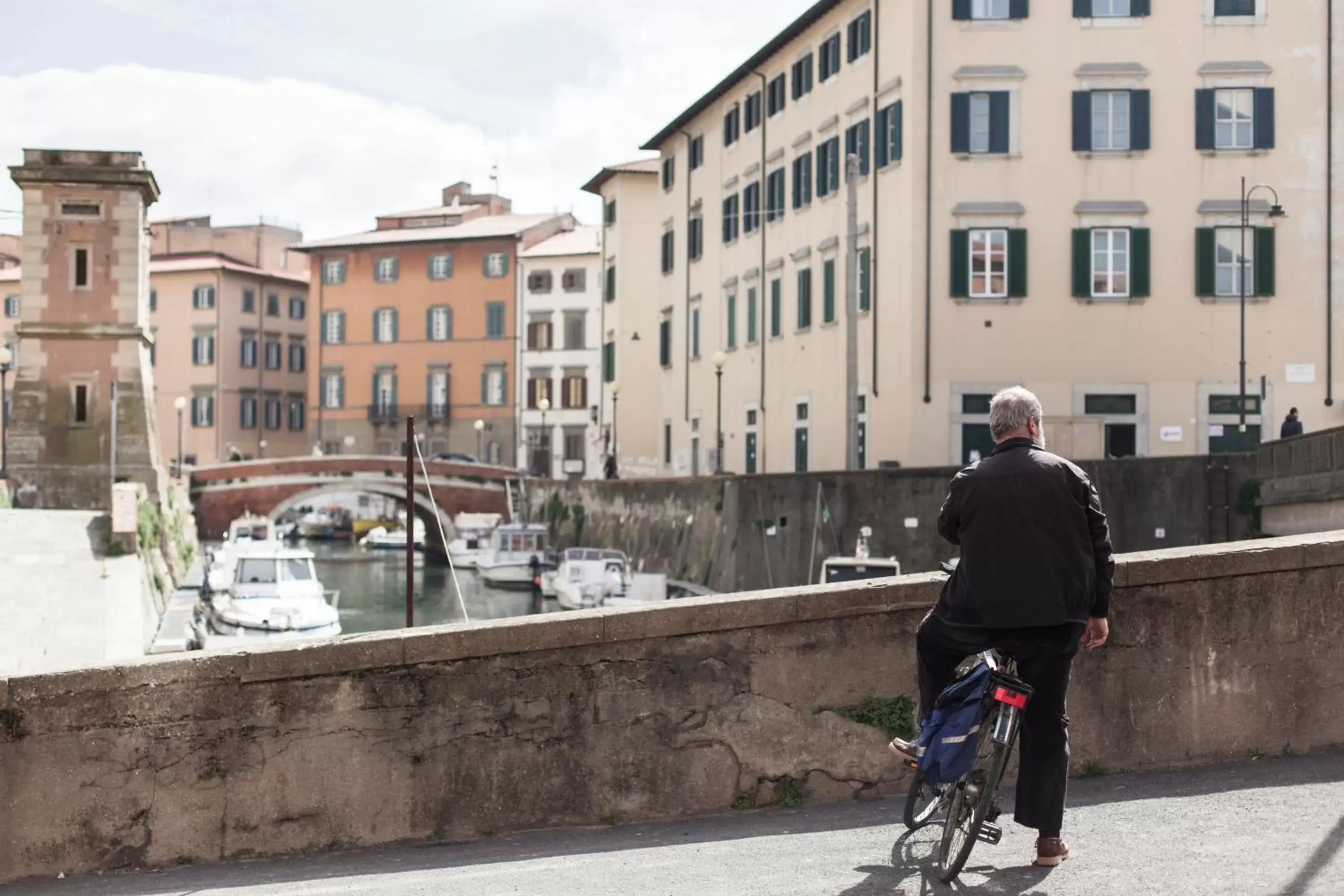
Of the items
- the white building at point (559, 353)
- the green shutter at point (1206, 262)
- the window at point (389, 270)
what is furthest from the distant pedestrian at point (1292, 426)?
the window at point (389, 270)

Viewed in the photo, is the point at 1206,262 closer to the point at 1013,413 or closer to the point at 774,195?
the point at 774,195

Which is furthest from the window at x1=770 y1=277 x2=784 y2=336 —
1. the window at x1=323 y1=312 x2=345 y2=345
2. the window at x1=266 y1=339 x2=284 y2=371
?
the window at x1=266 y1=339 x2=284 y2=371

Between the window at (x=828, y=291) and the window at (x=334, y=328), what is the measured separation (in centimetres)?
5779

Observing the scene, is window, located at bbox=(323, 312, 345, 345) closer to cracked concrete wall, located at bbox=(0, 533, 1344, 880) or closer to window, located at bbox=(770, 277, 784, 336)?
window, located at bbox=(770, 277, 784, 336)

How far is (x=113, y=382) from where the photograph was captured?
5050 centimetres

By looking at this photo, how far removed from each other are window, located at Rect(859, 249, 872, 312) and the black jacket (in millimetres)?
36258

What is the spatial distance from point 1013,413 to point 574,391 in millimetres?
87479

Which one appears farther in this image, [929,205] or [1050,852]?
[929,205]

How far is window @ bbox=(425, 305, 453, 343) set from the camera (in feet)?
319

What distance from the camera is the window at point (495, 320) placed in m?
95.9

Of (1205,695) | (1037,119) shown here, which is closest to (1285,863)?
(1205,695)

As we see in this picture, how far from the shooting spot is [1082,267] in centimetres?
4006

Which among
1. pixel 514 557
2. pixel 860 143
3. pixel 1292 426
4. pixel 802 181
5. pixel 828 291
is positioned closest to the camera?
pixel 1292 426

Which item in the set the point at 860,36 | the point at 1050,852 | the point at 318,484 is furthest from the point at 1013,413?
the point at 318,484
